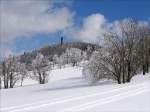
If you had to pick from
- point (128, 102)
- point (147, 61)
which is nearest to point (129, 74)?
point (147, 61)

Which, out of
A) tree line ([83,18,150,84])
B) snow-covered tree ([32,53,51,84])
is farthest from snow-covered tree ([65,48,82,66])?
tree line ([83,18,150,84])

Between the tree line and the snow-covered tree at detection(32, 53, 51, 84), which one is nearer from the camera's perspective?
the tree line

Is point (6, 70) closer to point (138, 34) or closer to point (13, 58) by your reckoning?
point (13, 58)

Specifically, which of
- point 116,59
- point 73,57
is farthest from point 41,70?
point 73,57

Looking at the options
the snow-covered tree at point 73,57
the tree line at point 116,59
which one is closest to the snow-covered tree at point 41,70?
the tree line at point 116,59

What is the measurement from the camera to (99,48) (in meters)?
47.2

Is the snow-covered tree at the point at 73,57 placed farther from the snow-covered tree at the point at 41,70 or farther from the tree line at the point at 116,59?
the tree line at the point at 116,59

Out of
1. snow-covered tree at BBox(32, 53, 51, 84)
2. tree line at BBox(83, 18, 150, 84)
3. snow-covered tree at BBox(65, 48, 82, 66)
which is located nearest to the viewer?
tree line at BBox(83, 18, 150, 84)

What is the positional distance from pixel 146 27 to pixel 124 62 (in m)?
18.4

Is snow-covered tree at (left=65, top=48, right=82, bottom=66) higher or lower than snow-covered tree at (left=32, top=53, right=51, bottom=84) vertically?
higher

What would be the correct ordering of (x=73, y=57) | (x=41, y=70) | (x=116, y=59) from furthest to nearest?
(x=73, y=57) < (x=41, y=70) < (x=116, y=59)

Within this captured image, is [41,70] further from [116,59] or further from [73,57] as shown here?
[73,57]

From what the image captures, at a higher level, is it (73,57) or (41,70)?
(73,57)

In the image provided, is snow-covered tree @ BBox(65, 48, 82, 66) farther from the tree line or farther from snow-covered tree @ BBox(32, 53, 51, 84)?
the tree line
